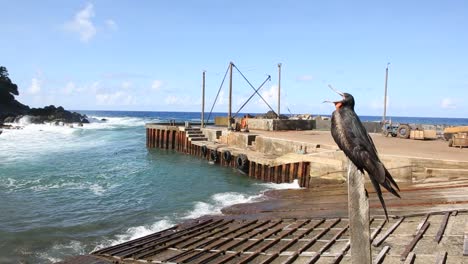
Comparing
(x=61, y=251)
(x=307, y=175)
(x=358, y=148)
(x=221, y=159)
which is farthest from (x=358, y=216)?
(x=221, y=159)

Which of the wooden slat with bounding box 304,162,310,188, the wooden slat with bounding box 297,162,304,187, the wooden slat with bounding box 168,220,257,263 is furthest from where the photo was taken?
the wooden slat with bounding box 297,162,304,187

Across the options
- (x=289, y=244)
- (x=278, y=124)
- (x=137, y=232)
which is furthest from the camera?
(x=278, y=124)

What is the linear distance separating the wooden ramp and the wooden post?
2856mm

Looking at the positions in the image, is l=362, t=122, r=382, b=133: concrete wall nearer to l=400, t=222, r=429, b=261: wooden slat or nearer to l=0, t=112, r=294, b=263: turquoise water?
l=0, t=112, r=294, b=263: turquoise water

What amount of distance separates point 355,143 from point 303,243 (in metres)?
4.98

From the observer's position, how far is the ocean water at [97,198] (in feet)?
39.7

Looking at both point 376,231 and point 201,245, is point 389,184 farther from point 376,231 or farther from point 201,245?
point 201,245

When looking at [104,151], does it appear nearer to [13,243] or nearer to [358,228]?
[13,243]

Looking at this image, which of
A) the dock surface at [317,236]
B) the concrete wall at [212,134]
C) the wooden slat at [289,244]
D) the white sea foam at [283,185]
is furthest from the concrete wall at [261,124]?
the wooden slat at [289,244]

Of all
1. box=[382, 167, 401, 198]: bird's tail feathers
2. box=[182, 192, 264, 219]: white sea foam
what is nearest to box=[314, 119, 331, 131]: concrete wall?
box=[182, 192, 264, 219]: white sea foam

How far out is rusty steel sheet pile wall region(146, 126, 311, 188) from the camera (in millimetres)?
18609

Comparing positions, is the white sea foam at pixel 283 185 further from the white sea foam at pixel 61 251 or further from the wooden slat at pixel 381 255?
the wooden slat at pixel 381 255

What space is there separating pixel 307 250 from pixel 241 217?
15.6 feet

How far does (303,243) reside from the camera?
8281mm
